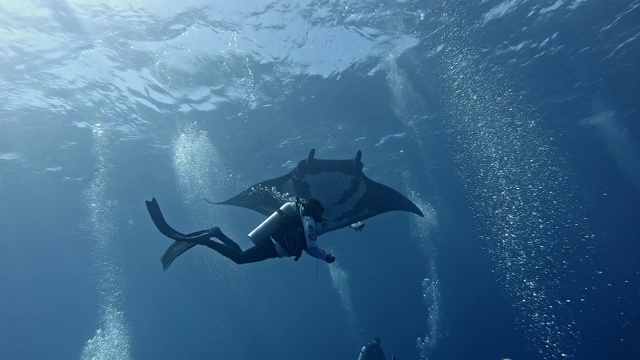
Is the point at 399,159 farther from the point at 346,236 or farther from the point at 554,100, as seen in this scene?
the point at 346,236

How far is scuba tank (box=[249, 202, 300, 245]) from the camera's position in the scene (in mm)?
5891

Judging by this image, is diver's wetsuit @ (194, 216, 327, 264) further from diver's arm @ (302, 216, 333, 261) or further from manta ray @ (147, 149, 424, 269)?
manta ray @ (147, 149, 424, 269)

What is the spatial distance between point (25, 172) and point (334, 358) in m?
74.5

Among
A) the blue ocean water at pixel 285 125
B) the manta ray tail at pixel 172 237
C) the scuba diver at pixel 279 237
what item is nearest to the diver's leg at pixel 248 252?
the scuba diver at pixel 279 237

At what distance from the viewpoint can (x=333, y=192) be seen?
891 centimetres

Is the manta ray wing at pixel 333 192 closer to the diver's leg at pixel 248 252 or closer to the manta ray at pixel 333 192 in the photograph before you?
the manta ray at pixel 333 192

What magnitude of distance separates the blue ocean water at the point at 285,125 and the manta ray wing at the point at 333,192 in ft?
25.1

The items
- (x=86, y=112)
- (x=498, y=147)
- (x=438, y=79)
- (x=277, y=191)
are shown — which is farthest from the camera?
(x=498, y=147)

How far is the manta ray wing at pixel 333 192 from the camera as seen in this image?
8.56 metres

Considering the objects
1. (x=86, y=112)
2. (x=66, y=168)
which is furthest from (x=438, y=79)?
(x=66, y=168)

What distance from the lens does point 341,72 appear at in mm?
18109

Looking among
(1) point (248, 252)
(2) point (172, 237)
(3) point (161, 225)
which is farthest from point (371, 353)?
(3) point (161, 225)

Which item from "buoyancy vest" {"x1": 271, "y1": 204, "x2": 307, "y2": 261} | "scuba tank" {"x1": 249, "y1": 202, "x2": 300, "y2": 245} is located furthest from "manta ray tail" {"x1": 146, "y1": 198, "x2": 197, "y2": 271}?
"buoyancy vest" {"x1": 271, "y1": 204, "x2": 307, "y2": 261}

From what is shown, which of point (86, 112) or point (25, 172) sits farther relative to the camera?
point (25, 172)
